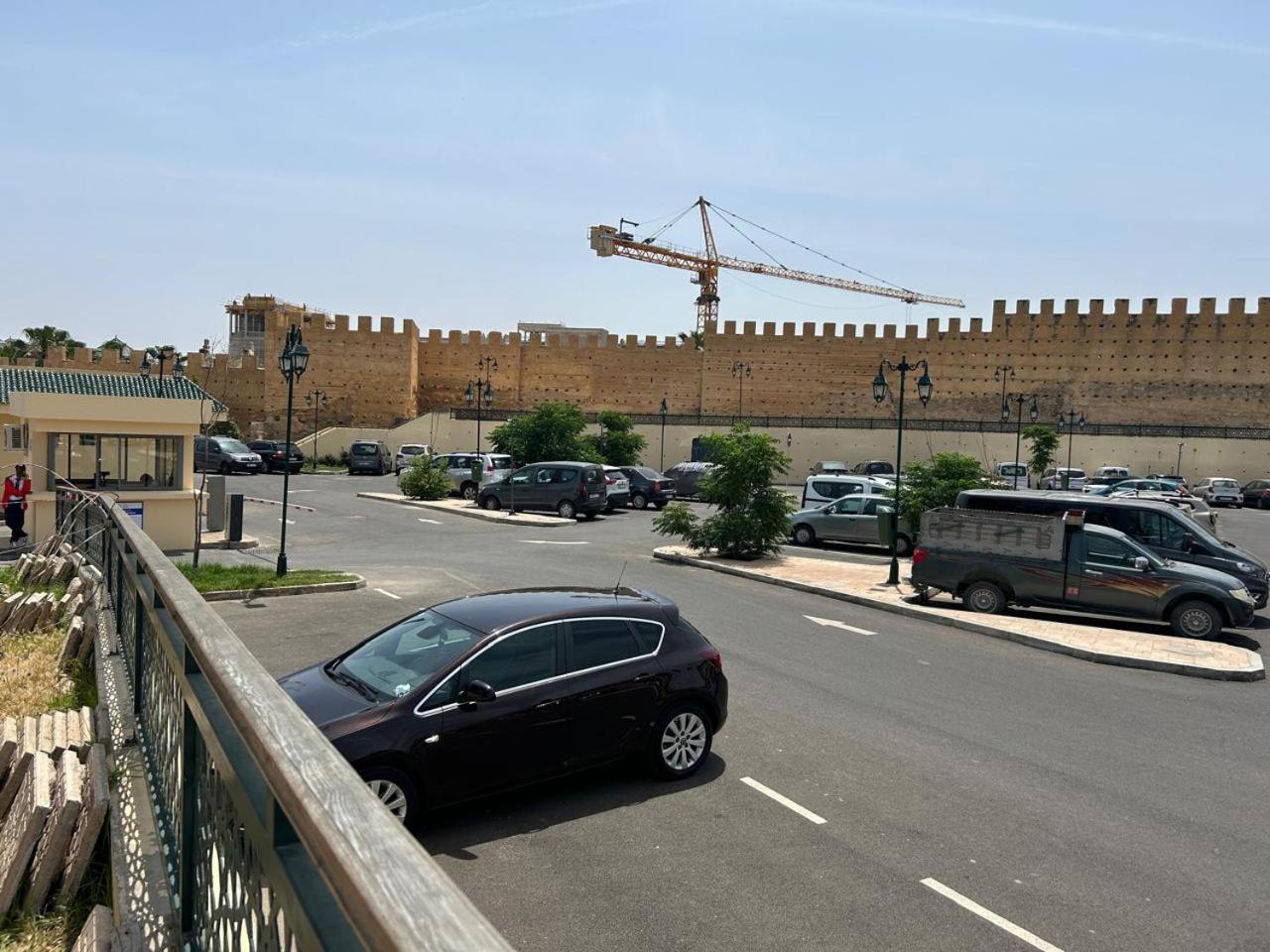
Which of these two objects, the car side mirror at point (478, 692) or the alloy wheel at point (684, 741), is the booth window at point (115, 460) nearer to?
the car side mirror at point (478, 692)

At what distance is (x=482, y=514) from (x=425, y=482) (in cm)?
520

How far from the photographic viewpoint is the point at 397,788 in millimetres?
5586

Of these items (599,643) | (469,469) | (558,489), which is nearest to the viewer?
(599,643)

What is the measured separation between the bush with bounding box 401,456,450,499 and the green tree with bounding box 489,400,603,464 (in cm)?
537

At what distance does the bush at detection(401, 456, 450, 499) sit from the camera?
3173 cm

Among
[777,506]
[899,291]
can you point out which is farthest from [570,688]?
[899,291]

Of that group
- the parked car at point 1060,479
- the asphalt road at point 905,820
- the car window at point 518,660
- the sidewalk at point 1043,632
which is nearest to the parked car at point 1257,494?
the parked car at point 1060,479

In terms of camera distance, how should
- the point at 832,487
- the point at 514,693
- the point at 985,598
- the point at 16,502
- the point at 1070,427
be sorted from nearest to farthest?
1. the point at 514,693
2. the point at 985,598
3. the point at 16,502
4. the point at 832,487
5. the point at 1070,427

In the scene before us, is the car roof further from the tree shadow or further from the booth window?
the booth window

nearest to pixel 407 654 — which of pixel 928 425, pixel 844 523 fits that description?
pixel 844 523

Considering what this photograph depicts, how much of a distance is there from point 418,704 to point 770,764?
293cm

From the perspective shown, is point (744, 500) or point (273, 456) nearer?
point (744, 500)

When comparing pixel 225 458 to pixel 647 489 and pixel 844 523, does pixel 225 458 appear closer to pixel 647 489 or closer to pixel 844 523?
pixel 647 489

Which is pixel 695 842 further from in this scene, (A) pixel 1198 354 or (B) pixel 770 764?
(A) pixel 1198 354
